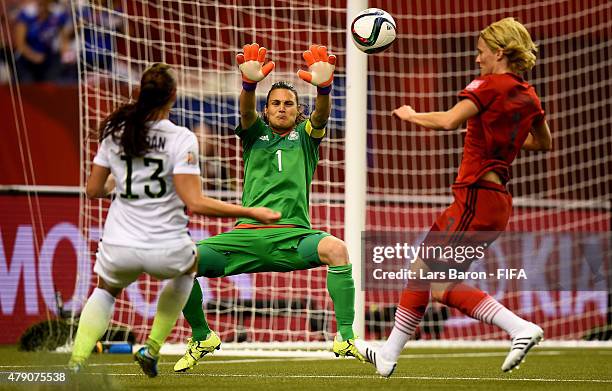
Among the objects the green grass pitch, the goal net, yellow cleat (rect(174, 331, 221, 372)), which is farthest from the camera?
the goal net

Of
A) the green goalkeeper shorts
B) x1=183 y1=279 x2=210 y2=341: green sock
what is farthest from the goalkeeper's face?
x1=183 y1=279 x2=210 y2=341: green sock

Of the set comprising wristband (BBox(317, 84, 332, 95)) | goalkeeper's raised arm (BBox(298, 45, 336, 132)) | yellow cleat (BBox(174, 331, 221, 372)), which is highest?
goalkeeper's raised arm (BBox(298, 45, 336, 132))

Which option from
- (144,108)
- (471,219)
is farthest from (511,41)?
(144,108)

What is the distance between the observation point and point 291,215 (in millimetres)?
7223

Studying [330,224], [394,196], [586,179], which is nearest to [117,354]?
[330,224]

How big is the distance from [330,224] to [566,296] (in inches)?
123

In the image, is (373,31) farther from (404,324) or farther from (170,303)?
(170,303)

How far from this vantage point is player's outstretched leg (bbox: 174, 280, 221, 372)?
7.03 metres

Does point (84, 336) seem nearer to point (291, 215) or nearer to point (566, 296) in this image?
point (291, 215)

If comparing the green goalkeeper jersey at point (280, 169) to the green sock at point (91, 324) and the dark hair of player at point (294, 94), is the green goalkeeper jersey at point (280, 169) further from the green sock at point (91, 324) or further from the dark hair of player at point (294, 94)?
the green sock at point (91, 324)

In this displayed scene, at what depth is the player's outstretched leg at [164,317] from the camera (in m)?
5.72

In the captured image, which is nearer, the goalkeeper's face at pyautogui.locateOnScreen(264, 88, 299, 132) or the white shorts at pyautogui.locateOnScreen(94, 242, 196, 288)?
the white shorts at pyautogui.locateOnScreen(94, 242, 196, 288)

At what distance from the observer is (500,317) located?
6062mm

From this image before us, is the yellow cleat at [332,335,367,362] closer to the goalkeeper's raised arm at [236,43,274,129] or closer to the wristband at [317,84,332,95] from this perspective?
the wristband at [317,84,332,95]
